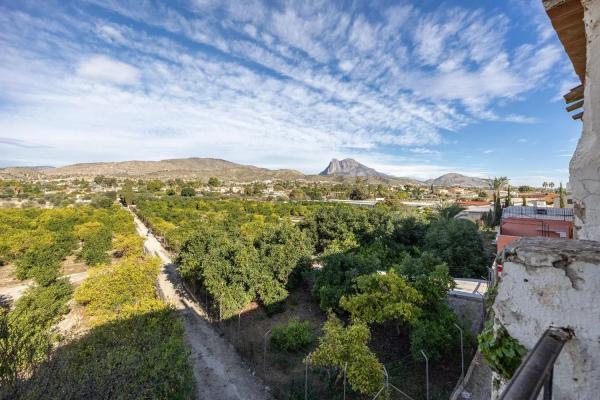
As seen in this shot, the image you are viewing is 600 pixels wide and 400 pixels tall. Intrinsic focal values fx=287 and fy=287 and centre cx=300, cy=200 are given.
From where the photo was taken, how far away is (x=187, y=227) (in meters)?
27.4

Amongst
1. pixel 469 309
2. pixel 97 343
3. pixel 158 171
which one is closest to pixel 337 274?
pixel 469 309

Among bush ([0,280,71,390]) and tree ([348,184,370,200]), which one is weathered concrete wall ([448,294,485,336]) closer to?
bush ([0,280,71,390])

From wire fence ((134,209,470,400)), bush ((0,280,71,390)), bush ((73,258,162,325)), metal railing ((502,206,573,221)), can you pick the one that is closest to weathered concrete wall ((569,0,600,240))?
wire fence ((134,209,470,400))

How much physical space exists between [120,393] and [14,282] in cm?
2106

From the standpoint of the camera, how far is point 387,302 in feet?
31.3

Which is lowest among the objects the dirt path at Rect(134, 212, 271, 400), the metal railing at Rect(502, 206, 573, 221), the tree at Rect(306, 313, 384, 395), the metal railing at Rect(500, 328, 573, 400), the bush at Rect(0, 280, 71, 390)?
the dirt path at Rect(134, 212, 271, 400)

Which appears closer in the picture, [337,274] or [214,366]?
[214,366]

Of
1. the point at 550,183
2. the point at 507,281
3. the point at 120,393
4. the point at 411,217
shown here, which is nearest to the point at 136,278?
the point at 120,393

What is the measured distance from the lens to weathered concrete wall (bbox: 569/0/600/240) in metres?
2.14

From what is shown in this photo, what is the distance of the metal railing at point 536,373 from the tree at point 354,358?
6.67 meters

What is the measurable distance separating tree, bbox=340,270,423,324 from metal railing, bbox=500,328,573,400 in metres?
8.31

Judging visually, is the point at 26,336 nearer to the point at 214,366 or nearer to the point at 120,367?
the point at 120,367

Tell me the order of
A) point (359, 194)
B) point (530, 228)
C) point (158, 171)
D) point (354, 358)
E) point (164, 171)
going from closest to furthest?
point (354, 358) < point (530, 228) < point (359, 194) < point (164, 171) < point (158, 171)

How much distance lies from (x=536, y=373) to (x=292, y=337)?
1075 cm
